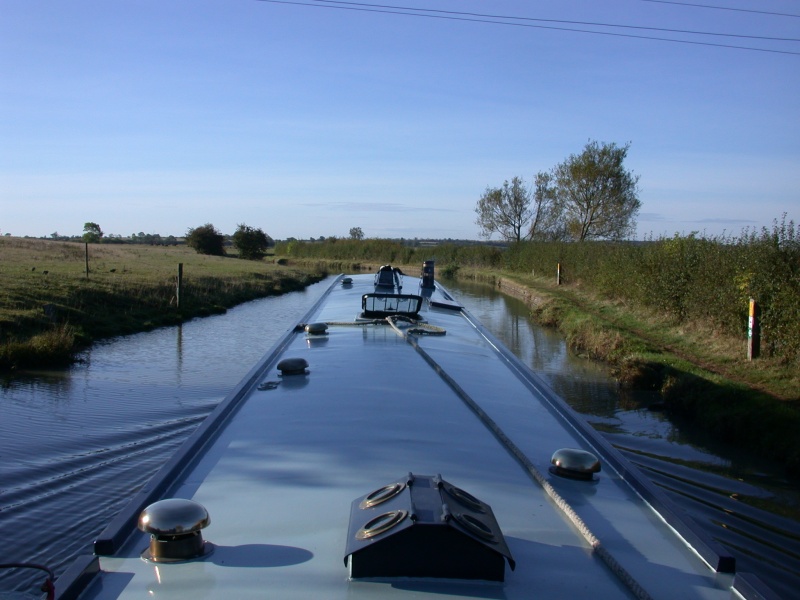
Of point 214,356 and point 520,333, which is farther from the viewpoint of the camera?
point 520,333

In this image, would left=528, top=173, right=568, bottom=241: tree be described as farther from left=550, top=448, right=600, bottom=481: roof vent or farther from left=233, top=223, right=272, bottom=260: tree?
left=550, top=448, right=600, bottom=481: roof vent

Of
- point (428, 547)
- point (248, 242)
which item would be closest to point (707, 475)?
point (428, 547)

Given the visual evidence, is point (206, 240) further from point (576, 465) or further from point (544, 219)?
point (576, 465)

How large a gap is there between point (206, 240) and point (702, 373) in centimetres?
5352

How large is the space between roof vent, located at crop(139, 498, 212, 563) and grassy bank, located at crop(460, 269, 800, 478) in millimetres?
7216

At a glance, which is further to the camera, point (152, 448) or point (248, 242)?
point (248, 242)

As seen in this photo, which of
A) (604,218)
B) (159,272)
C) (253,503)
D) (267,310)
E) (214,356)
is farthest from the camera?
(604,218)

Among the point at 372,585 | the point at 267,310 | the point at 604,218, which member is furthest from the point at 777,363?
the point at 604,218

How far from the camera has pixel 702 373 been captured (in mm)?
11484

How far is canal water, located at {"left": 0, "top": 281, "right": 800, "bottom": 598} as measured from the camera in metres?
5.97

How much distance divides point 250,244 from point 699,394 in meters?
52.6

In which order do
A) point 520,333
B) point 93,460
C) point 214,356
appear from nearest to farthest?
point 93,460
point 214,356
point 520,333

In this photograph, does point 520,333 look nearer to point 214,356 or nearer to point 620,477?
point 214,356

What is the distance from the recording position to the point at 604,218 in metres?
44.7
